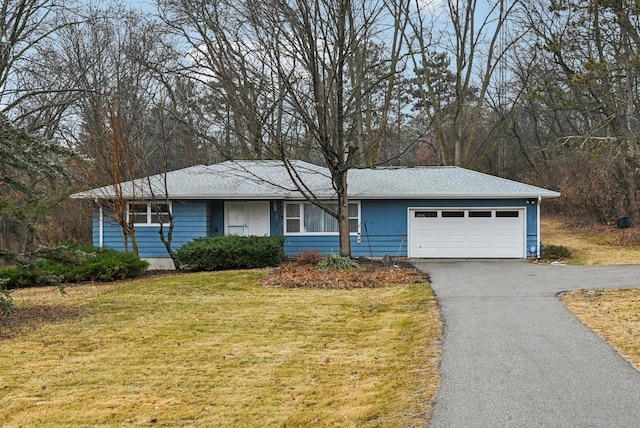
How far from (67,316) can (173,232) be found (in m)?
9.62

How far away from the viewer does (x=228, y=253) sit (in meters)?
18.6

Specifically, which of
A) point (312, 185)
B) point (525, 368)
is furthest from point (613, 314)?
point (312, 185)

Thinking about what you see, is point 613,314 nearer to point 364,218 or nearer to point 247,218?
point 364,218

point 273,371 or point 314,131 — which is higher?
point 314,131

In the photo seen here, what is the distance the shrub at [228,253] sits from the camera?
61.1 ft

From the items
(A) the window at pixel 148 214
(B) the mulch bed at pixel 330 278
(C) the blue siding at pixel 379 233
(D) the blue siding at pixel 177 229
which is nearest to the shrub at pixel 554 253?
(C) the blue siding at pixel 379 233

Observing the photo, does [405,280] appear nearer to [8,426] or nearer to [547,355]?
[547,355]

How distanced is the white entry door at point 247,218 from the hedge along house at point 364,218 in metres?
0.03

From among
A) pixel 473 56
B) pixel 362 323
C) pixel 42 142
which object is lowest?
pixel 362 323

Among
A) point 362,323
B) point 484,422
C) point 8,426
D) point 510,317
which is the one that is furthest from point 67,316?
point 484,422

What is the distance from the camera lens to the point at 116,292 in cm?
1493

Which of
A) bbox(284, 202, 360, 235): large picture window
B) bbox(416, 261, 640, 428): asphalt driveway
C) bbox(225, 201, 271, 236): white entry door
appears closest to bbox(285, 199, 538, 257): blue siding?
bbox(284, 202, 360, 235): large picture window

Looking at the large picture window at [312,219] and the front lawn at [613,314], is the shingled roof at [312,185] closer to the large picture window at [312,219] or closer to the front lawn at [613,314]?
the large picture window at [312,219]

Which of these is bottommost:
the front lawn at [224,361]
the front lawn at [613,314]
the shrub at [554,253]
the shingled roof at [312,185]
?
the front lawn at [224,361]
